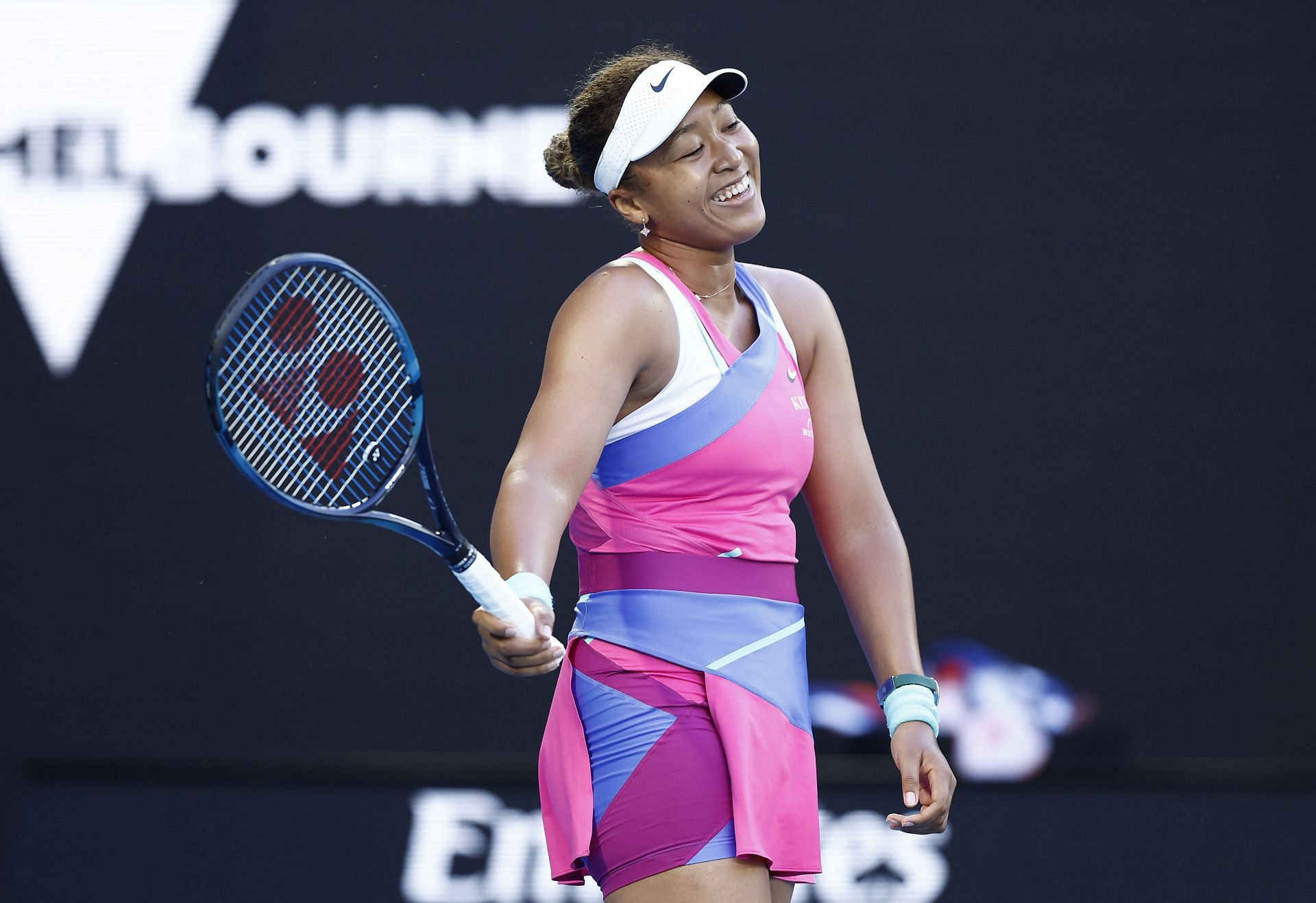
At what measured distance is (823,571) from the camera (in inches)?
155

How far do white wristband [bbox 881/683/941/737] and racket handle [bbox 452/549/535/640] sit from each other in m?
0.65

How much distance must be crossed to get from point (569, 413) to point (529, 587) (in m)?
0.27

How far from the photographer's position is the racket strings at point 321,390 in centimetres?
190

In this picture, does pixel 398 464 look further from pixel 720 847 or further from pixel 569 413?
pixel 720 847

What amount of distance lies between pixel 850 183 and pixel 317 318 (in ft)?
6.99

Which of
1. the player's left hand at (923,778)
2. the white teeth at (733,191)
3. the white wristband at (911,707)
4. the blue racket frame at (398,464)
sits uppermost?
the white teeth at (733,191)

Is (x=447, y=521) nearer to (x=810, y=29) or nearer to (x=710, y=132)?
(x=710, y=132)

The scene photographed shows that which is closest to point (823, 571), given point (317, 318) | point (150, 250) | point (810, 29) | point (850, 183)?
point (850, 183)

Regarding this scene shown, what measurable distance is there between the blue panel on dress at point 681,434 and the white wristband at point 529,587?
0.31 meters

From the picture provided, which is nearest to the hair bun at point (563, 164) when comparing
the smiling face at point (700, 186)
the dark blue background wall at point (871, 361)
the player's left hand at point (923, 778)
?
the smiling face at point (700, 186)

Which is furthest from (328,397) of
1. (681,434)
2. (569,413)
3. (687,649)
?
(687,649)

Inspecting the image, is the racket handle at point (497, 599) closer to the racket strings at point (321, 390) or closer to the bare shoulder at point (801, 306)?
the racket strings at point (321, 390)

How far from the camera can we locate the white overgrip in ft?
5.32

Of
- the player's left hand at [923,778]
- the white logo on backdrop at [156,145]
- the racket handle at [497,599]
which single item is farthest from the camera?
the white logo on backdrop at [156,145]
